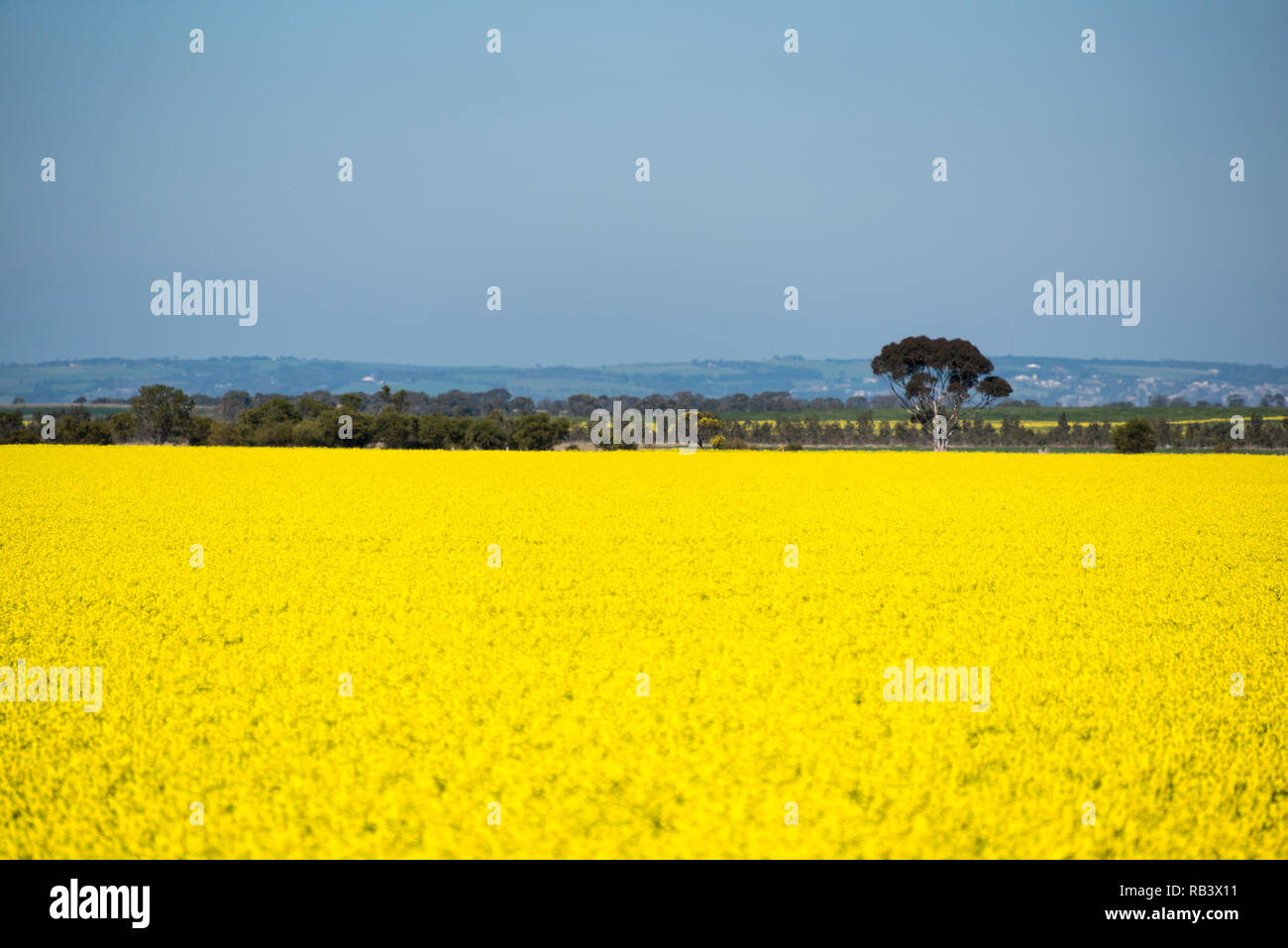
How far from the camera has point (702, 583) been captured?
58.0 feet

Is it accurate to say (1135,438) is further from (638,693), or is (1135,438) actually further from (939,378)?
(638,693)

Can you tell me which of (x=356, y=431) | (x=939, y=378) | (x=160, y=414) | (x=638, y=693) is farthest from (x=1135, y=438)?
(x=638, y=693)

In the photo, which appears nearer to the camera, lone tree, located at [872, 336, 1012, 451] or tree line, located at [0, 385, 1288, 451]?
tree line, located at [0, 385, 1288, 451]

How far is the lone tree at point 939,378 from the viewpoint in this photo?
88.2 metres

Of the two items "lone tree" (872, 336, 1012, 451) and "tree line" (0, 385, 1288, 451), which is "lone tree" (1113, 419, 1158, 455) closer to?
"tree line" (0, 385, 1288, 451)

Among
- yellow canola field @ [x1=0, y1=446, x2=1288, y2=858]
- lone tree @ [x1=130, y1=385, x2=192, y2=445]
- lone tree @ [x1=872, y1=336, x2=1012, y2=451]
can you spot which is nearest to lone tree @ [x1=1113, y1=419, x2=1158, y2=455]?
lone tree @ [x1=872, y1=336, x2=1012, y2=451]

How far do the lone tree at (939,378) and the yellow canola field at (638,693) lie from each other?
6322 centimetres

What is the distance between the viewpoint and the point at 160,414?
261ft

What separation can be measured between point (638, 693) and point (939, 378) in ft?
276

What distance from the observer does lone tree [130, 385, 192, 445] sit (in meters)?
79.6

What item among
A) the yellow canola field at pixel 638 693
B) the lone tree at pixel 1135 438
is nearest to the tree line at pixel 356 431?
the lone tree at pixel 1135 438

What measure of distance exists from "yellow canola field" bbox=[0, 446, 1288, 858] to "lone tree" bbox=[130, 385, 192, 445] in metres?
56.9

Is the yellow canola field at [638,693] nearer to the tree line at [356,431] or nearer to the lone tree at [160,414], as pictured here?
the tree line at [356,431]
